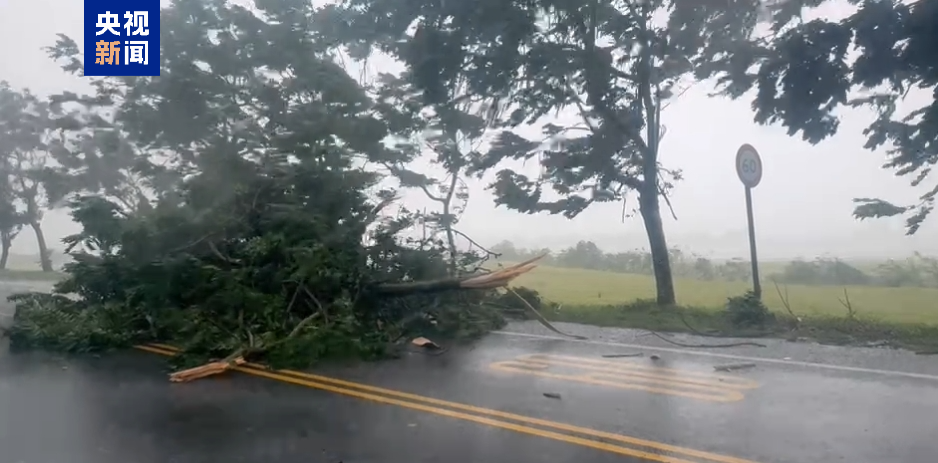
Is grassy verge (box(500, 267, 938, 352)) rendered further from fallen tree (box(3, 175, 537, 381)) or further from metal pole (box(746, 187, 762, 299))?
fallen tree (box(3, 175, 537, 381))

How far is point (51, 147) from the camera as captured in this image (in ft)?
64.2

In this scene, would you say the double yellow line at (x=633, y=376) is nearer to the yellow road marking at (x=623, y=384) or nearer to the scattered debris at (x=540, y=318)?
the yellow road marking at (x=623, y=384)

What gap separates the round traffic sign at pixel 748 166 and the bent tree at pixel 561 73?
66.6 inches

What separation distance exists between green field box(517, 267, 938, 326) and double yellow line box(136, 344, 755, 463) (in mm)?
4764

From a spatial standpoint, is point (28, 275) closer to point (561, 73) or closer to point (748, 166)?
point (561, 73)

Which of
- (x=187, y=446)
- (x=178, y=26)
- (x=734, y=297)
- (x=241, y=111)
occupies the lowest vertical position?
(x=187, y=446)

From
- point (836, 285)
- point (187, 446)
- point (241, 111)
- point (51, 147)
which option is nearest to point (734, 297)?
point (836, 285)

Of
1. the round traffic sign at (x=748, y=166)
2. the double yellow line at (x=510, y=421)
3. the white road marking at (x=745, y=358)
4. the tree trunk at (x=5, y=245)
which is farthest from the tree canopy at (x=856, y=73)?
the tree trunk at (x=5, y=245)

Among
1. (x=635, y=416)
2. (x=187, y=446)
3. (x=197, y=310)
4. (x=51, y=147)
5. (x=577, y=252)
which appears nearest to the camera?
(x=187, y=446)

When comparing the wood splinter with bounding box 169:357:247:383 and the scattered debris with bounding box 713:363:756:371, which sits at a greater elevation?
the wood splinter with bounding box 169:357:247:383

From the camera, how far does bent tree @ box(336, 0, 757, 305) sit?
12.8 metres

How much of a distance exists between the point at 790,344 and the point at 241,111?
36.0 ft

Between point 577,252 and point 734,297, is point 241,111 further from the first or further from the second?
point 734,297

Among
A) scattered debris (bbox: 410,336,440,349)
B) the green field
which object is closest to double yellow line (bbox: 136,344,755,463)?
scattered debris (bbox: 410,336,440,349)
